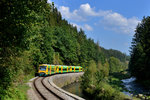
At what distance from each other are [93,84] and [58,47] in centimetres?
3497

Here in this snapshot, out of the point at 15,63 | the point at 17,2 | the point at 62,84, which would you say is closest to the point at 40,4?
the point at 17,2

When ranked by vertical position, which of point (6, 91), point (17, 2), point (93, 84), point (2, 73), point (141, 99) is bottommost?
point (141, 99)

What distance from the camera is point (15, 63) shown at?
38.1 feet

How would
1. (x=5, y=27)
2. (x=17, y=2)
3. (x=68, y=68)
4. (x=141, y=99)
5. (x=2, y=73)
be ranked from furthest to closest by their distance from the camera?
(x=68, y=68) < (x=141, y=99) < (x=2, y=73) < (x=5, y=27) < (x=17, y=2)

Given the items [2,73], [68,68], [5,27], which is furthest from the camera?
[68,68]

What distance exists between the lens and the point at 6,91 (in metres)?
9.96

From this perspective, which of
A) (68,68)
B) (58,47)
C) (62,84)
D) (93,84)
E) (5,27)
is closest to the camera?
(5,27)

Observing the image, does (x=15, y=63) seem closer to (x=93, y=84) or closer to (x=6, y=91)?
(x=6, y=91)

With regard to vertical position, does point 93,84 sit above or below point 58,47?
below

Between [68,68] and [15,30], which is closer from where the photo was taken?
[15,30]

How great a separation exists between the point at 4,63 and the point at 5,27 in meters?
2.66

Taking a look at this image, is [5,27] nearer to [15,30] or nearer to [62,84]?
[15,30]

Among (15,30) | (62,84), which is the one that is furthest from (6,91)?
(62,84)

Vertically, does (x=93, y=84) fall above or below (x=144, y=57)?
below
